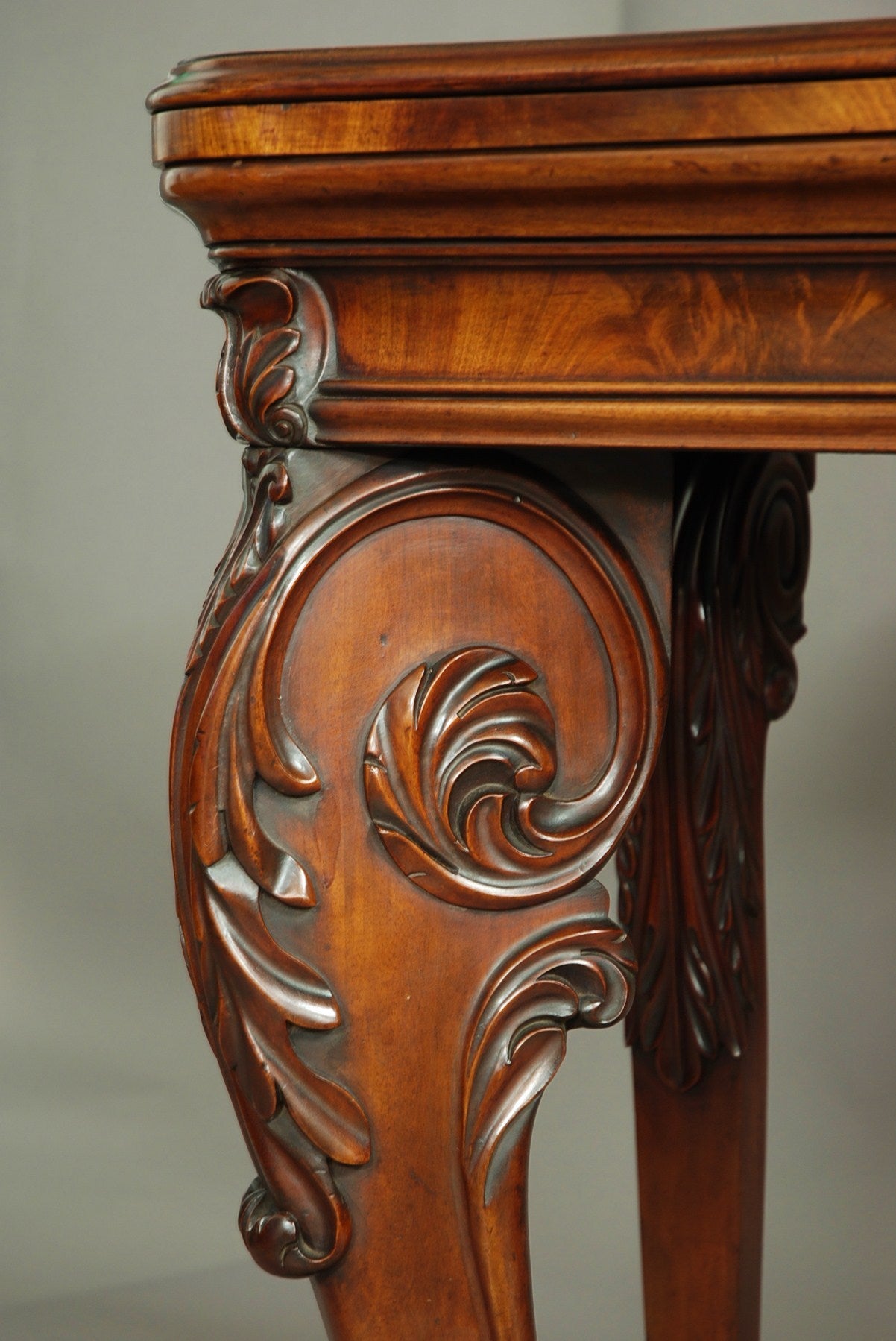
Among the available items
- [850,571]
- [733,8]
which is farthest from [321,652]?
[733,8]

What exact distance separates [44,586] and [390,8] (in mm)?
811

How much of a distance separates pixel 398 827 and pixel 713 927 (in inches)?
17.6

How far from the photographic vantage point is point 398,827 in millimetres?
554

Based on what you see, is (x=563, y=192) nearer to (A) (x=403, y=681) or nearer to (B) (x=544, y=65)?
(B) (x=544, y=65)

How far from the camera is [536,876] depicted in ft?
1.84

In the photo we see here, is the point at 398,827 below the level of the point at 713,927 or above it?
above

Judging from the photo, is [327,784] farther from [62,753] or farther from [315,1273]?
[62,753]

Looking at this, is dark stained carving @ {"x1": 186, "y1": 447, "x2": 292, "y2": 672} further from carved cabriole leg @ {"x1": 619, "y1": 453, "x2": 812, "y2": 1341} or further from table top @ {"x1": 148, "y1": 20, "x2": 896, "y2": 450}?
carved cabriole leg @ {"x1": 619, "y1": 453, "x2": 812, "y2": 1341}

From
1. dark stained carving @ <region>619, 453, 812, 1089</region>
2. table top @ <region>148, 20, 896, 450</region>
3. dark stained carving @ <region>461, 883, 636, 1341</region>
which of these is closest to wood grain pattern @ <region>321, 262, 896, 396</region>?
table top @ <region>148, 20, 896, 450</region>

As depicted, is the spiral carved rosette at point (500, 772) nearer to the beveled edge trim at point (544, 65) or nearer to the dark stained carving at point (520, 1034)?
the dark stained carving at point (520, 1034)

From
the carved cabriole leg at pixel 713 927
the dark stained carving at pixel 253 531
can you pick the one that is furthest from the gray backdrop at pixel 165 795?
the dark stained carving at pixel 253 531

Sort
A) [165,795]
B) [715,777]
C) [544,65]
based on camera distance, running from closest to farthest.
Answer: [544,65] < [715,777] < [165,795]

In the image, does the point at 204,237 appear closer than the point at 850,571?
Yes

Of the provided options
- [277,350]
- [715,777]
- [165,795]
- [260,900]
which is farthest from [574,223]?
[165,795]
